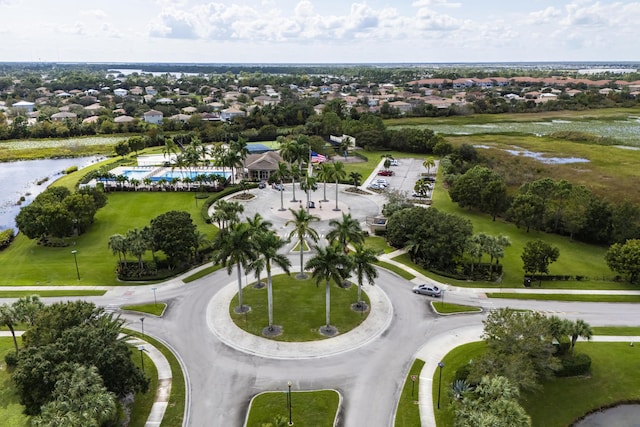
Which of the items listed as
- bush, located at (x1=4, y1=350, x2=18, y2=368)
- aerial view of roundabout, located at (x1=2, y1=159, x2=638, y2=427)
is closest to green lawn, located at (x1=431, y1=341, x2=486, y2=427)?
aerial view of roundabout, located at (x1=2, y1=159, x2=638, y2=427)

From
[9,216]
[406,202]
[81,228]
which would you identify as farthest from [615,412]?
[9,216]

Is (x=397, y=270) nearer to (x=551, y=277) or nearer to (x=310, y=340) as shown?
(x=310, y=340)

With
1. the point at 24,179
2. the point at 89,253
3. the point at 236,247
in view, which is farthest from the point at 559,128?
the point at 24,179

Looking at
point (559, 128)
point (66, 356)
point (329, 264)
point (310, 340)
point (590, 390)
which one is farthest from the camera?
point (559, 128)

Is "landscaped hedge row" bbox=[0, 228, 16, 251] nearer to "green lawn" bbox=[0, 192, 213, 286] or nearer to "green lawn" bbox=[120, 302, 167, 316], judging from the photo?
"green lawn" bbox=[0, 192, 213, 286]

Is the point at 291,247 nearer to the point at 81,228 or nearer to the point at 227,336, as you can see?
the point at 227,336

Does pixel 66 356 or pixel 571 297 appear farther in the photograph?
pixel 571 297

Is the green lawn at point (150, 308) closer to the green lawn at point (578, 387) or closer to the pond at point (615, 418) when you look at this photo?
the green lawn at point (578, 387)
